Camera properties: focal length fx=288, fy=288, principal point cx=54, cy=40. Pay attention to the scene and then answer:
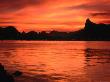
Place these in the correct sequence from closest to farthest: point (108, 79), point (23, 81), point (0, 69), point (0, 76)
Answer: point (0, 76) → point (0, 69) → point (23, 81) → point (108, 79)

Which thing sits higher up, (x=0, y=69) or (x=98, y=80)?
(x=0, y=69)

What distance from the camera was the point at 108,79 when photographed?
1427 inches

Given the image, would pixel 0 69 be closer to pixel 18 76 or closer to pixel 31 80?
pixel 31 80

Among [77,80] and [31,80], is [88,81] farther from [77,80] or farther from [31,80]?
[31,80]

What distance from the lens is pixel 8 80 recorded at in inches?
1149

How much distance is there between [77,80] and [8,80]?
9737mm

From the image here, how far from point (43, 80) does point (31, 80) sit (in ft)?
5.02

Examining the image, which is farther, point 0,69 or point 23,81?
point 23,81

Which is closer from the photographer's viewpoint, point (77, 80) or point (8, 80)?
point (8, 80)

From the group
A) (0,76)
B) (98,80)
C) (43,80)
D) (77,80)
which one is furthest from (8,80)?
(98,80)

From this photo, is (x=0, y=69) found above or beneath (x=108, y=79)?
above

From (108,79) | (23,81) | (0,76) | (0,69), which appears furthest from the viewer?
(108,79)

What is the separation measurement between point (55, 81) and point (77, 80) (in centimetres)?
289

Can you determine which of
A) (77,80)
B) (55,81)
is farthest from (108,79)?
(55,81)
